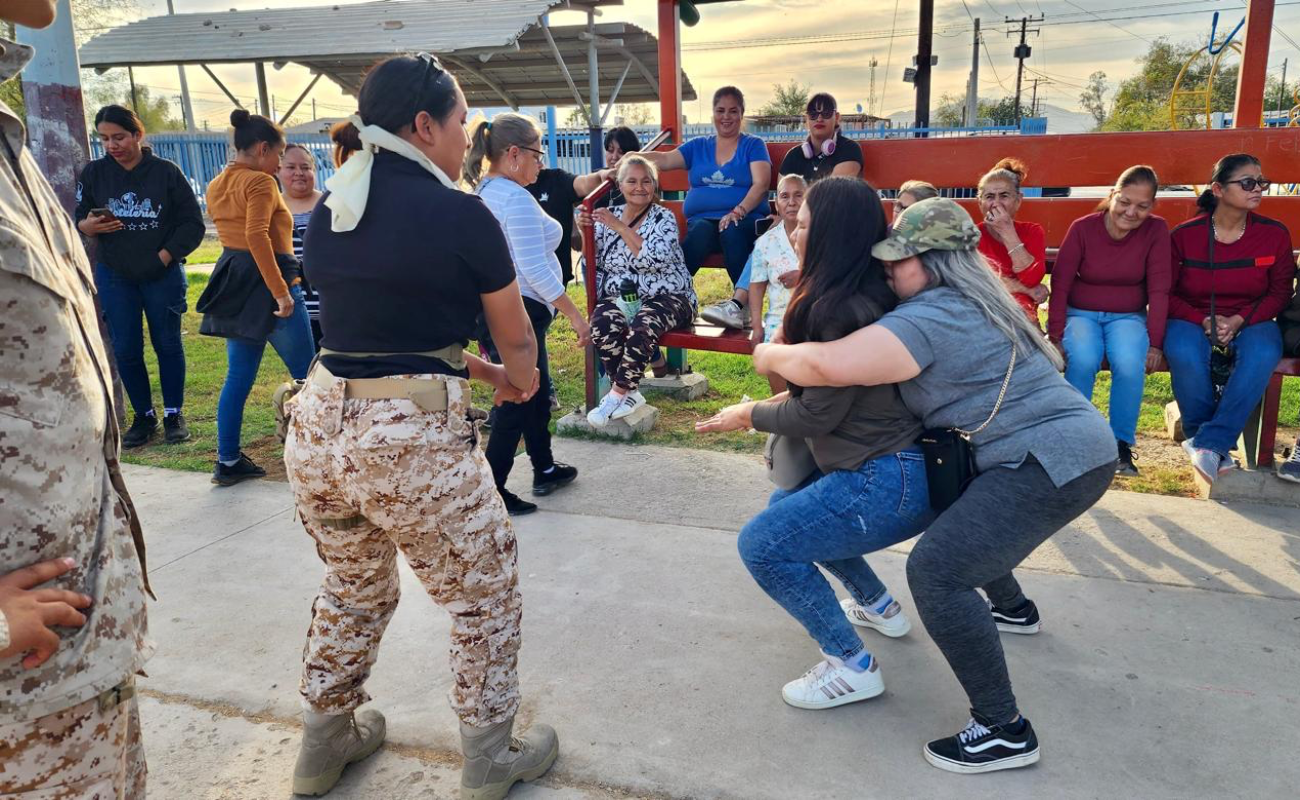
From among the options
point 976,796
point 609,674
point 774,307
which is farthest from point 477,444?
point 774,307

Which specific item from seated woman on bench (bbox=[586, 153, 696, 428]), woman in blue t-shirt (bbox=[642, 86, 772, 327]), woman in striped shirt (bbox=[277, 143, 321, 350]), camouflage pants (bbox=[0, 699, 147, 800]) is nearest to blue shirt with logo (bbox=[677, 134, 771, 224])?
woman in blue t-shirt (bbox=[642, 86, 772, 327])

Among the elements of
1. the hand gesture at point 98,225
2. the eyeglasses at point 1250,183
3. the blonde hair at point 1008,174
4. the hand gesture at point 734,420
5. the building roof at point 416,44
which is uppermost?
the building roof at point 416,44

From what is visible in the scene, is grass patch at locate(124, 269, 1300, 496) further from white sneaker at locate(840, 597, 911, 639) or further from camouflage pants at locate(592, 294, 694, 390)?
white sneaker at locate(840, 597, 911, 639)

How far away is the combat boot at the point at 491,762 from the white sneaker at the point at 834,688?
2.74ft

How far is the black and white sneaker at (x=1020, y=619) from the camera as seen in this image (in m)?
3.13

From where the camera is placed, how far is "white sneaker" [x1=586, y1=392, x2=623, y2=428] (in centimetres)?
549

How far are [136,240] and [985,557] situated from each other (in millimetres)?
5346

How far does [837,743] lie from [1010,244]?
3.21 m

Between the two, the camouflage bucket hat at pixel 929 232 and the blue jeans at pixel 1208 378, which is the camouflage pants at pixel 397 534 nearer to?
the camouflage bucket hat at pixel 929 232

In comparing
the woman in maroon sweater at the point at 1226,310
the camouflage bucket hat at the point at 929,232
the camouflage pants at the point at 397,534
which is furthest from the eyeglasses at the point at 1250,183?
the camouflage pants at the point at 397,534

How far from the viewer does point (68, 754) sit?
1.41 meters

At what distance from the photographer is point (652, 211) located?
5.68m

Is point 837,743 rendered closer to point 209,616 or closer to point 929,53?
point 209,616

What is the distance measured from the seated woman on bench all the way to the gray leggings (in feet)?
10.2
